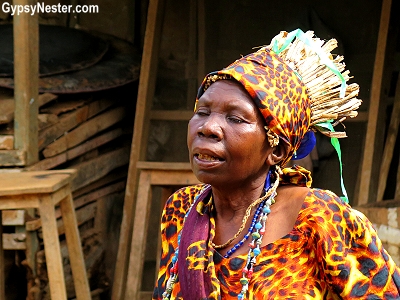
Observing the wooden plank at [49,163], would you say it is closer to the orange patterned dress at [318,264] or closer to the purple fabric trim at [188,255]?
the purple fabric trim at [188,255]

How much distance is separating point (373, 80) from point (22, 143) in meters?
2.40

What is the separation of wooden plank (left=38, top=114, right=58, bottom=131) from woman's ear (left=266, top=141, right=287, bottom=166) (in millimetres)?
3382

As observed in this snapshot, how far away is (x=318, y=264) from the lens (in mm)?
2248

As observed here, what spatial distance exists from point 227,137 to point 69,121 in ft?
11.8

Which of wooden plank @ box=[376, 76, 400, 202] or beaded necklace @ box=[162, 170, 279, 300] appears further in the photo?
wooden plank @ box=[376, 76, 400, 202]

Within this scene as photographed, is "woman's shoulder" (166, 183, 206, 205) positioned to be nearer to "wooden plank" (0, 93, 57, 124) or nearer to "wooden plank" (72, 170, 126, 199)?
"wooden plank" (0, 93, 57, 124)

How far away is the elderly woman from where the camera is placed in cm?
223

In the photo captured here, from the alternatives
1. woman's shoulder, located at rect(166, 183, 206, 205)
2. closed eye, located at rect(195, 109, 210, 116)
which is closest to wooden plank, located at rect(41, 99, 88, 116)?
woman's shoulder, located at rect(166, 183, 206, 205)

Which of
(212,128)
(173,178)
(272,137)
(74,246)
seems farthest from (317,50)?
(173,178)

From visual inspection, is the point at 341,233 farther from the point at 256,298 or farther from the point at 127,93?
the point at 127,93

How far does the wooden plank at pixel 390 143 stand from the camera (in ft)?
18.4

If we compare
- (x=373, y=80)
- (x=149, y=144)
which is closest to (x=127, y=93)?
(x=149, y=144)

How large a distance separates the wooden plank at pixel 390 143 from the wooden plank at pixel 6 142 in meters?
2.48

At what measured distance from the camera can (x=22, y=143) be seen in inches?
205
